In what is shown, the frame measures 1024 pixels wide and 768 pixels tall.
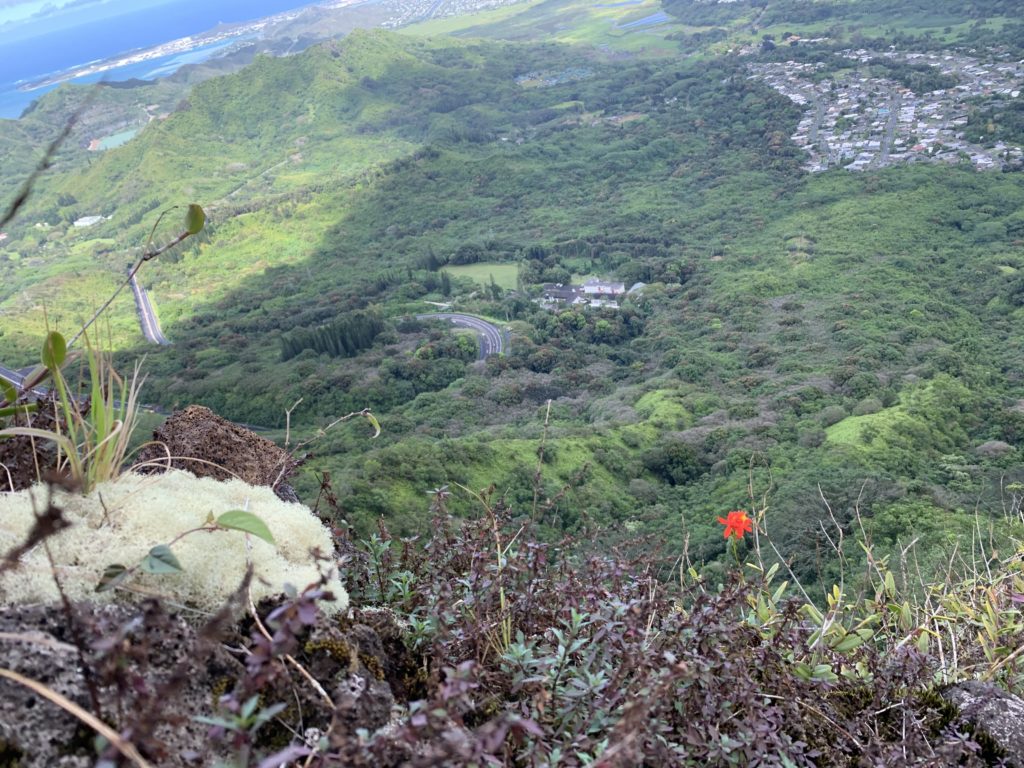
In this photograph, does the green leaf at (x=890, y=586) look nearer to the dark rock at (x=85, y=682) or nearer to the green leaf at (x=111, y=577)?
the dark rock at (x=85, y=682)

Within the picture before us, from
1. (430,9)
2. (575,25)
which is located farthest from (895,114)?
(430,9)

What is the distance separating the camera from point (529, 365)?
45500 mm

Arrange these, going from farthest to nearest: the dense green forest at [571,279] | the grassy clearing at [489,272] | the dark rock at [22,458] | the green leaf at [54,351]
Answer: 1. the grassy clearing at [489,272]
2. the dense green forest at [571,279]
3. the dark rock at [22,458]
4. the green leaf at [54,351]

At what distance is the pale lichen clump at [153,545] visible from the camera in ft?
6.35

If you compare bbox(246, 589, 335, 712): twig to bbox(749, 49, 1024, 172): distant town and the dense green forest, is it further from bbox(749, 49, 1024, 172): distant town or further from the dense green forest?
bbox(749, 49, 1024, 172): distant town

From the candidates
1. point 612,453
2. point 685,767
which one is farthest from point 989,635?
point 612,453

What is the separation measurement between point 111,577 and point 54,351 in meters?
0.83

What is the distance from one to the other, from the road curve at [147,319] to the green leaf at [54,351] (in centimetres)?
5447

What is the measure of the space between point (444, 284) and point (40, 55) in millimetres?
151500

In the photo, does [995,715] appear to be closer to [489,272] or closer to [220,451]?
[220,451]

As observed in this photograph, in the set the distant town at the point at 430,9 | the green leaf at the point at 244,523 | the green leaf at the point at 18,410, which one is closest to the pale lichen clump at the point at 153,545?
the green leaf at the point at 244,523

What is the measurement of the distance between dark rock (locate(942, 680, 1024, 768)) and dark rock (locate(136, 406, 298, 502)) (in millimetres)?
2685

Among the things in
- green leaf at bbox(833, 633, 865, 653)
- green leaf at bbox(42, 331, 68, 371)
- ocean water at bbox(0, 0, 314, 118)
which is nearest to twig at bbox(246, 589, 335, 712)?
green leaf at bbox(42, 331, 68, 371)

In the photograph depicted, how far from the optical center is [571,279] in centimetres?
6019
